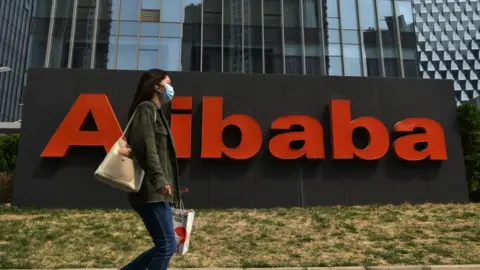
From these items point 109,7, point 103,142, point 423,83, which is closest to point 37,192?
point 103,142

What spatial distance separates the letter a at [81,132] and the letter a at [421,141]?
765 cm

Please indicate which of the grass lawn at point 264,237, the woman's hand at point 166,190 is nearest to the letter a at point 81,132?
the grass lawn at point 264,237

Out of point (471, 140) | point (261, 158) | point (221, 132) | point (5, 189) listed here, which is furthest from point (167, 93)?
point (471, 140)

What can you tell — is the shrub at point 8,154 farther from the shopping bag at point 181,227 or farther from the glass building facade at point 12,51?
the glass building facade at point 12,51

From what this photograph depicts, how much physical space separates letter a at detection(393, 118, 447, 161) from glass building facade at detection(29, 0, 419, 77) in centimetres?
1117

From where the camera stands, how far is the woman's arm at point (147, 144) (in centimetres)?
283

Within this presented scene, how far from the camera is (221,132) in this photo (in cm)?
1030

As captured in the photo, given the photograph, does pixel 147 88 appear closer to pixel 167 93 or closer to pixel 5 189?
pixel 167 93

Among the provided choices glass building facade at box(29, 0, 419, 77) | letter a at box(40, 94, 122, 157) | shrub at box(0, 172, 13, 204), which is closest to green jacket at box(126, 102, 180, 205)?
letter a at box(40, 94, 122, 157)

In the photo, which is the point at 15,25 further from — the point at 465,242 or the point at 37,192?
the point at 465,242

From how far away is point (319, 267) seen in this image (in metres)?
5.17

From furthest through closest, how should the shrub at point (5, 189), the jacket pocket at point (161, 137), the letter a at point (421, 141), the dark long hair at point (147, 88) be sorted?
1. the shrub at point (5, 189)
2. the letter a at point (421, 141)
3. the dark long hair at point (147, 88)
4. the jacket pocket at point (161, 137)

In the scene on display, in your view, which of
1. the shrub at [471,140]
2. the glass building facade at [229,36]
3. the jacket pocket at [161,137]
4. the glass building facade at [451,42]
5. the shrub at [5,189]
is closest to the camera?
the jacket pocket at [161,137]

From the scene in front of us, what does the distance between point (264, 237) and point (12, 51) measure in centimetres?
7852
